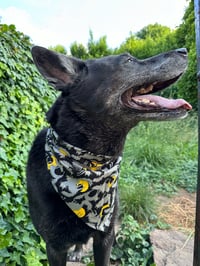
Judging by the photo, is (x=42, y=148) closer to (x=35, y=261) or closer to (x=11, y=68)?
(x=35, y=261)

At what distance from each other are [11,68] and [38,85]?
817 millimetres

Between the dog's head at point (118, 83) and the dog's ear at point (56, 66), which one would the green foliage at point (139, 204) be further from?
the dog's ear at point (56, 66)

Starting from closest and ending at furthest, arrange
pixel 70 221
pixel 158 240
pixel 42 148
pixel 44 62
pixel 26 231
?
pixel 44 62, pixel 70 221, pixel 42 148, pixel 26 231, pixel 158 240

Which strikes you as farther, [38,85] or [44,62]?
[38,85]

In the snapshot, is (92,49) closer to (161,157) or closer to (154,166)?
(161,157)

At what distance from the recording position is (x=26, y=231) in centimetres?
250

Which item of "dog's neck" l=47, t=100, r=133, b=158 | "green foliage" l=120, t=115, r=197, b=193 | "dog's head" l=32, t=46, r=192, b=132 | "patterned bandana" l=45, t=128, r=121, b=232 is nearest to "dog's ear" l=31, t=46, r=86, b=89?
"dog's head" l=32, t=46, r=192, b=132

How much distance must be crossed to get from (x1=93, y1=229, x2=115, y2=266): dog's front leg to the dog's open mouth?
828 mm

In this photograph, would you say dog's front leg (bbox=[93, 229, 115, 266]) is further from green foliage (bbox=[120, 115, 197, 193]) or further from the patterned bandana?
green foliage (bbox=[120, 115, 197, 193])

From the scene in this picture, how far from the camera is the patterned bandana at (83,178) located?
183 cm

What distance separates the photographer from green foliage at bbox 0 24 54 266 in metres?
2.31

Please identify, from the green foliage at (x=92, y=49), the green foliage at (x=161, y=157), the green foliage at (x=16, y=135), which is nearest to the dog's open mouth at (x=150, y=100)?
the green foliage at (x=16, y=135)

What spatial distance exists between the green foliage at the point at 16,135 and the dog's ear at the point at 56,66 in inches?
36.5

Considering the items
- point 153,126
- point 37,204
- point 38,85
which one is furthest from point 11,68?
point 153,126
